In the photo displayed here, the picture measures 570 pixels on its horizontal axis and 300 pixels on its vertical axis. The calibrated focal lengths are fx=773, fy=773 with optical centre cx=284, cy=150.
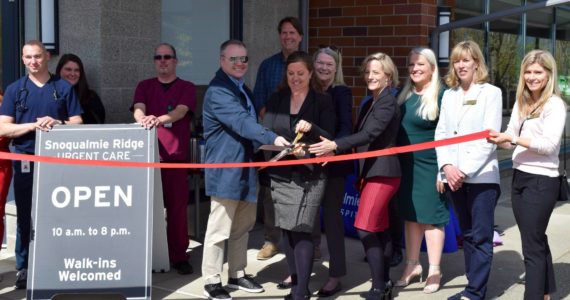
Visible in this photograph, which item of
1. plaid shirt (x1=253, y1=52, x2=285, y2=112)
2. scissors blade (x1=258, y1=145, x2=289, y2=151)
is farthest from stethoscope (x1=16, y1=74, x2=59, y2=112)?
plaid shirt (x1=253, y1=52, x2=285, y2=112)

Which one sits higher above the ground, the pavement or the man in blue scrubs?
the man in blue scrubs

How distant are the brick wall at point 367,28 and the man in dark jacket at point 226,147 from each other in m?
3.33

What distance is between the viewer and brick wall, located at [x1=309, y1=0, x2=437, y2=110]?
27.1ft

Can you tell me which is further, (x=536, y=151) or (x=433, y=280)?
(x=433, y=280)

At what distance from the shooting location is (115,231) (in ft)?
16.4

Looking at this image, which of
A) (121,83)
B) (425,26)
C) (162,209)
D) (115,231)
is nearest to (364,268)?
(162,209)

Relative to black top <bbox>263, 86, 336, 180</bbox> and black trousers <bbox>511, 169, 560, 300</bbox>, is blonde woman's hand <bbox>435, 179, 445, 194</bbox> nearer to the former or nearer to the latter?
black trousers <bbox>511, 169, 560, 300</bbox>

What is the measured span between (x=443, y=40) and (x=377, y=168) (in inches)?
144

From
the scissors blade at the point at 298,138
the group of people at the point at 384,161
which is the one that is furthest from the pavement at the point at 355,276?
the scissors blade at the point at 298,138

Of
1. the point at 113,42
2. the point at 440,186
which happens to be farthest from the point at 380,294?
the point at 113,42

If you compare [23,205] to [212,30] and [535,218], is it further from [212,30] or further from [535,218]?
[535,218]

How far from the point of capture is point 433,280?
18.4 ft

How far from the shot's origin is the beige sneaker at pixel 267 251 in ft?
21.2

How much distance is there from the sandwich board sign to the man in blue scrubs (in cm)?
31
